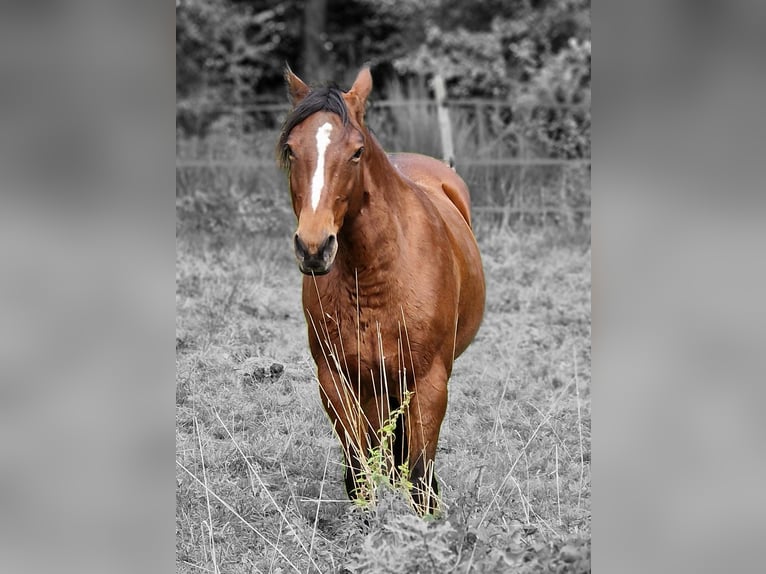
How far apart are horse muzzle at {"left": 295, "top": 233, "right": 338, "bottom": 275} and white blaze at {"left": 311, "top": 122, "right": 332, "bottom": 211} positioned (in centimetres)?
13

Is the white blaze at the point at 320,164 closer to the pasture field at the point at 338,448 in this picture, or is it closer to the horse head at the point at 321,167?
the horse head at the point at 321,167

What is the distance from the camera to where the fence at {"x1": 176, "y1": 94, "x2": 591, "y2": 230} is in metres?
9.86

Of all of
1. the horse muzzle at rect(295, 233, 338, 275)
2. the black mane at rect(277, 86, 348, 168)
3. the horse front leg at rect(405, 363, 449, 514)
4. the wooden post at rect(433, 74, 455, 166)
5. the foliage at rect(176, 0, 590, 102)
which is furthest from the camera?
the foliage at rect(176, 0, 590, 102)

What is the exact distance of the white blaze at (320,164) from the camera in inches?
106

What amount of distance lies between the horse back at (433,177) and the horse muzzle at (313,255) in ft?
5.82

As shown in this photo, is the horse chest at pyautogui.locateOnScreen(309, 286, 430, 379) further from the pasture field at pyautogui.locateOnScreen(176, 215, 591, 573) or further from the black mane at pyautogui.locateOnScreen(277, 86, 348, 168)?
the black mane at pyautogui.locateOnScreen(277, 86, 348, 168)

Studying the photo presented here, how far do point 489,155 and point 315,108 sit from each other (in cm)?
768

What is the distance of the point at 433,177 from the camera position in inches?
180
